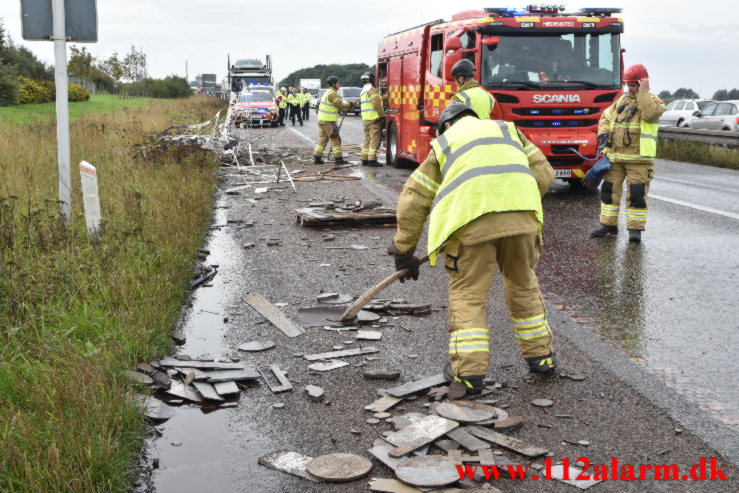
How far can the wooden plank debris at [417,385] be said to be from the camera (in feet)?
14.0

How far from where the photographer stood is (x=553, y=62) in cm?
1184

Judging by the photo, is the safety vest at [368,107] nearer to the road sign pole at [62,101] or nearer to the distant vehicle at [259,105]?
the road sign pole at [62,101]

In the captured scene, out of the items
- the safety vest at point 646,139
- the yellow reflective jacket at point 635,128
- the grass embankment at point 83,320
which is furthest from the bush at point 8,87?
the safety vest at point 646,139

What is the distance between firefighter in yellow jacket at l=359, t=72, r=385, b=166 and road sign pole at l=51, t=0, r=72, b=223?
10.2m

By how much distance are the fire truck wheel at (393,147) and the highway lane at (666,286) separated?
550 cm

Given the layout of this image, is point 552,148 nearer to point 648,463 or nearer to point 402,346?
point 402,346

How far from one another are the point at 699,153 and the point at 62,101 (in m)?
16.4

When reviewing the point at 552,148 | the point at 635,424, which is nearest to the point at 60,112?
the point at 635,424

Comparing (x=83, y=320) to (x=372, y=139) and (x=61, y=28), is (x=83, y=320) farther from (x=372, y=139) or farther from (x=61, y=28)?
(x=372, y=139)

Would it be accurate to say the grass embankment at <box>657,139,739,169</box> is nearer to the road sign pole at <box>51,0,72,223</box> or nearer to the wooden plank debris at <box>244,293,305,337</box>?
the wooden plank debris at <box>244,293,305,337</box>

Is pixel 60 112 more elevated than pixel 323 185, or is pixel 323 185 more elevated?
pixel 60 112

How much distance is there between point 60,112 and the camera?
747 cm

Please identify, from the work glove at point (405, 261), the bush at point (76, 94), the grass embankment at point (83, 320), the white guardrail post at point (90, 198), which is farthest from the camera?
the bush at point (76, 94)

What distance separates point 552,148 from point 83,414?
9511mm
